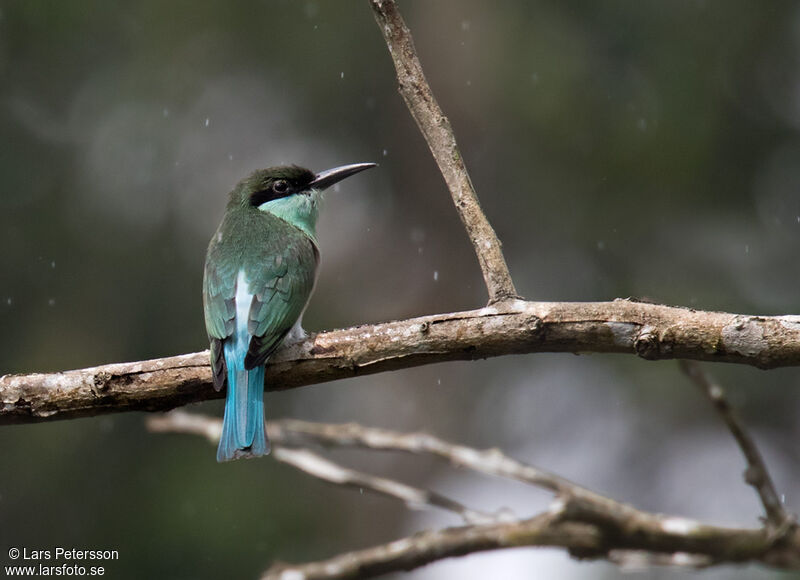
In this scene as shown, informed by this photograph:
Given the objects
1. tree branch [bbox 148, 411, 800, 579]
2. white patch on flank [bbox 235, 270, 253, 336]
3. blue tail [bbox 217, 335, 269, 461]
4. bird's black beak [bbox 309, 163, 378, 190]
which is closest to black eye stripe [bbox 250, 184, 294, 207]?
bird's black beak [bbox 309, 163, 378, 190]

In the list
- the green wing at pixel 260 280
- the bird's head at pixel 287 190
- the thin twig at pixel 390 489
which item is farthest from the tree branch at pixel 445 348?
the bird's head at pixel 287 190

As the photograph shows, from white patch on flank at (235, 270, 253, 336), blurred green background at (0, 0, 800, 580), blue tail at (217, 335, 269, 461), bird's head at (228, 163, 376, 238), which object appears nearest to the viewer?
blue tail at (217, 335, 269, 461)

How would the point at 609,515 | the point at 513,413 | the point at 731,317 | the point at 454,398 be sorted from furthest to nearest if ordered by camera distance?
the point at 513,413
the point at 454,398
the point at 609,515
the point at 731,317

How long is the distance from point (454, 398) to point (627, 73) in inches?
102

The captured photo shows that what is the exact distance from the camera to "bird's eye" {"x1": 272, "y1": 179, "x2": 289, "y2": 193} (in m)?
4.56

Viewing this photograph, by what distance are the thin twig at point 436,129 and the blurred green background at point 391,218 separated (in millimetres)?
3653

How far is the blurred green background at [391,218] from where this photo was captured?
685cm

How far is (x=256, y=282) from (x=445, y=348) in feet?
3.70

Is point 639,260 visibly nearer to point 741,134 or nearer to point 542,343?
point 741,134

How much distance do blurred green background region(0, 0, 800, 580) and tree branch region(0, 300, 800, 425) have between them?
3.51m

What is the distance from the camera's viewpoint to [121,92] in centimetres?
791

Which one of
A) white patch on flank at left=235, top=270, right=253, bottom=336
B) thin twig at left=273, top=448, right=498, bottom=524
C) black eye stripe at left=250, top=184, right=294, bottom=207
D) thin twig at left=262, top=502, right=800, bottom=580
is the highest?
black eye stripe at left=250, top=184, right=294, bottom=207

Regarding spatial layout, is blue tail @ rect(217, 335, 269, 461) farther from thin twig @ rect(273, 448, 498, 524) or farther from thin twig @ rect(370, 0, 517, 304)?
thin twig @ rect(370, 0, 517, 304)

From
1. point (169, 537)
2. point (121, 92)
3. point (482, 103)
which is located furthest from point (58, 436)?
point (482, 103)
